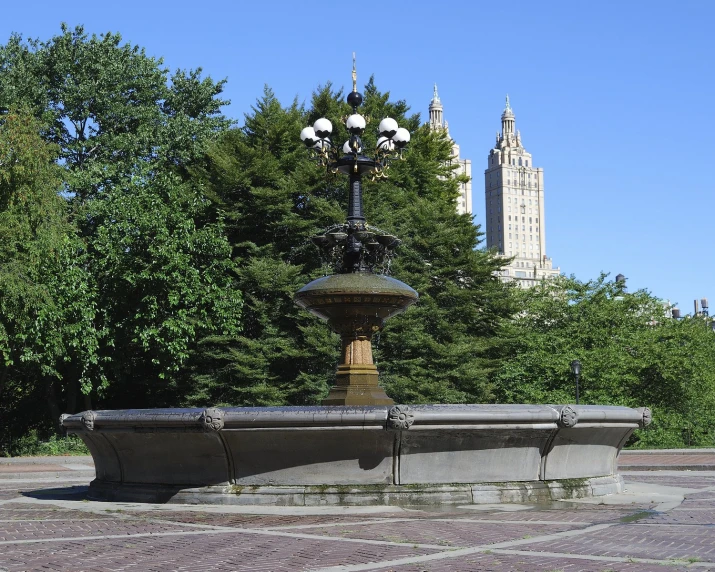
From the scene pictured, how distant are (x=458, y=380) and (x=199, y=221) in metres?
10.9

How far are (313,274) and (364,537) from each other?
24.9 meters

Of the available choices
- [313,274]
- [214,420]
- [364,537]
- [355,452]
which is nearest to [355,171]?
[355,452]

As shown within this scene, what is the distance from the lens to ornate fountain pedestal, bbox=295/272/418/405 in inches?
548

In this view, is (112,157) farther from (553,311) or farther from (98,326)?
(553,311)

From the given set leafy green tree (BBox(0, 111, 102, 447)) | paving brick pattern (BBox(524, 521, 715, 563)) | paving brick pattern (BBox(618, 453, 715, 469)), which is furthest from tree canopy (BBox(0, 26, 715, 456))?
paving brick pattern (BBox(524, 521, 715, 563))

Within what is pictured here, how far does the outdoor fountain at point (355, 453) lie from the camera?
10562 millimetres

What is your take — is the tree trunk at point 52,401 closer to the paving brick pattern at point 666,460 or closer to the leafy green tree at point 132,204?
the leafy green tree at point 132,204

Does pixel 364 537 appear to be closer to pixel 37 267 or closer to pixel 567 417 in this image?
pixel 567 417

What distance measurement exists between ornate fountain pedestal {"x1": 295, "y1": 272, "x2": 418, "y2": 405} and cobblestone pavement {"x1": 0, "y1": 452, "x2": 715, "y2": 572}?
12.0ft

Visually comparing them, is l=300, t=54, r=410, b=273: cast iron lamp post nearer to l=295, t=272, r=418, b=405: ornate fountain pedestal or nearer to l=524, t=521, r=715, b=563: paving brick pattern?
l=295, t=272, r=418, b=405: ornate fountain pedestal

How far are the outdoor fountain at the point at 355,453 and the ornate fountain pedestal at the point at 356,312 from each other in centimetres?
293

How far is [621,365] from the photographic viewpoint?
3584cm

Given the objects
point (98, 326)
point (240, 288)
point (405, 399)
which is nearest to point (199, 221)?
point (240, 288)

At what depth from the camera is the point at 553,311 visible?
139 feet
